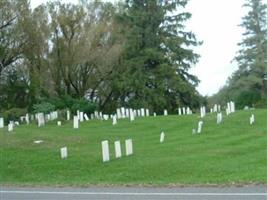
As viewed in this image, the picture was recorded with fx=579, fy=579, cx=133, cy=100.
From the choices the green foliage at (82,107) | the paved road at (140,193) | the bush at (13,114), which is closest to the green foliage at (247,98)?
the green foliage at (82,107)

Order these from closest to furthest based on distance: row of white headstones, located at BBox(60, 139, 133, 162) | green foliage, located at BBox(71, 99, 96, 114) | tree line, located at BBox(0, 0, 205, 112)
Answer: row of white headstones, located at BBox(60, 139, 133, 162) < green foliage, located at BBox(71, 99, 96, 114) < tree line, located at BBox(0, 0, 205, 112)

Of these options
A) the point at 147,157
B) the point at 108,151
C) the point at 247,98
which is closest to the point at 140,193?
the point at 147,157

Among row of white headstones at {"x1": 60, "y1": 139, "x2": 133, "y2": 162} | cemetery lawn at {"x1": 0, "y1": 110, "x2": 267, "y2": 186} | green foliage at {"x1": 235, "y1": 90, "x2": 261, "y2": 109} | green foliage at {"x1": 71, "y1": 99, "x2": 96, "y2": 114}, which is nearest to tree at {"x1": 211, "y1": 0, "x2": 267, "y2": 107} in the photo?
green foliage at {"x1": 235, "y1": 90, "x2": 261, "y2": 109}

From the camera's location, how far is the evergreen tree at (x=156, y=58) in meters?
56.4

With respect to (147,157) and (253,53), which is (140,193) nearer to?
(147,157)

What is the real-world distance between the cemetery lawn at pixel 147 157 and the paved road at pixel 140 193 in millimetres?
1183

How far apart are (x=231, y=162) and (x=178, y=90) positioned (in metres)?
39.7

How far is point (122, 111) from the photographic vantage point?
44062 millimetres

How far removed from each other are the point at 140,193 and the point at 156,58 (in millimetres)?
45765

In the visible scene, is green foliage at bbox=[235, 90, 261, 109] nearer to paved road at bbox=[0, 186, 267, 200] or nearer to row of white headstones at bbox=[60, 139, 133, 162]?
row of white headstones at bbox=[60, 139, 133, 162]

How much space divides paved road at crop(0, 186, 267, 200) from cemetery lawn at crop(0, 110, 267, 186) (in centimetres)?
118

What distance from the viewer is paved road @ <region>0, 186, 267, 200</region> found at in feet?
37.9

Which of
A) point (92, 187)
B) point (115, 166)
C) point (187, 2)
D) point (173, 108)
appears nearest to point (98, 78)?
point (173, 108)

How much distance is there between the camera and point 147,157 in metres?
19.5
